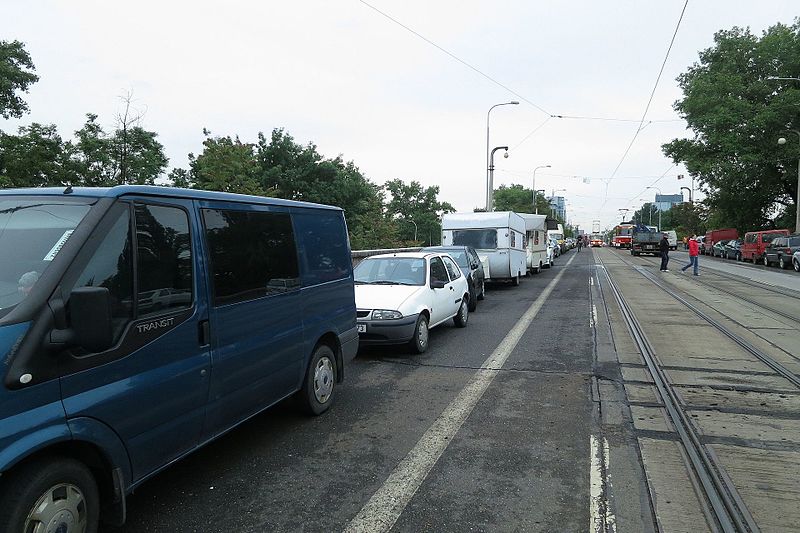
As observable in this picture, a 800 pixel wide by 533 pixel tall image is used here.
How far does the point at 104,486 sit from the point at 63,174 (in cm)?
2185

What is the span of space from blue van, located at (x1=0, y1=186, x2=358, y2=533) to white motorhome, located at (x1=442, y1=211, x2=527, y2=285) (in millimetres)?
13696

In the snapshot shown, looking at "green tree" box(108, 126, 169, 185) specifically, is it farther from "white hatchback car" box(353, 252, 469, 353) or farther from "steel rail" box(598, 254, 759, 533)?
"steel rail" box(598, 254, 759, 533)

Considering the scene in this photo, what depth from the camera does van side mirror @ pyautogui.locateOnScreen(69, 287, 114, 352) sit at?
95.1 inches

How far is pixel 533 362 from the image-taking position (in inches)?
294

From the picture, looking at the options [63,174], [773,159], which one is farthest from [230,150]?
[773,159]

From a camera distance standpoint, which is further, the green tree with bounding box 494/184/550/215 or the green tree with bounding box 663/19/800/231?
the green tree with bounding box 494/184/550/215

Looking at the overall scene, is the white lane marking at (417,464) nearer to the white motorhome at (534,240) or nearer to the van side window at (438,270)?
the van side window at (438,270)

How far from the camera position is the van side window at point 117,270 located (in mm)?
2752

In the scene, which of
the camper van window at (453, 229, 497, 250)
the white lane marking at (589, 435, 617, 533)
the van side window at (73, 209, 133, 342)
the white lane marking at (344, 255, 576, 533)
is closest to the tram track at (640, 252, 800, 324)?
the camper van window at (453, 229, 497, 250)

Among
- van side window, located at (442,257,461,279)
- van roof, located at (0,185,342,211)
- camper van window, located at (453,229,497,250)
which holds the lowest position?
van side window, located at (442,257,461,279)

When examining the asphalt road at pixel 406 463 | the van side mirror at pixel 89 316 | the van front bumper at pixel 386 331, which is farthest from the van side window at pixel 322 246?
the van side mirror at pixel 89 316

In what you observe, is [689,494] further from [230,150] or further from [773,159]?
[773,159]

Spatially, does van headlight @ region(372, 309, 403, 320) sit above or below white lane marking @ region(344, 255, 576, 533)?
above

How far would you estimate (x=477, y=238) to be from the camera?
17984mm
